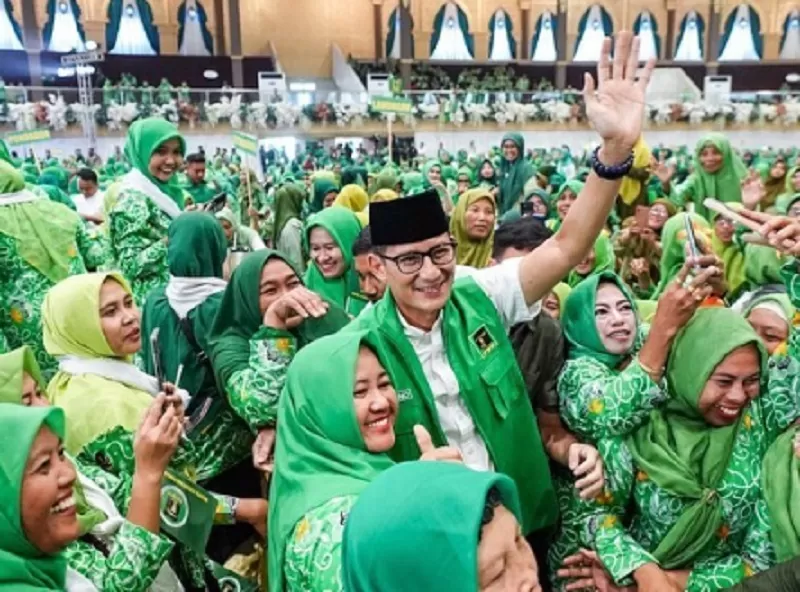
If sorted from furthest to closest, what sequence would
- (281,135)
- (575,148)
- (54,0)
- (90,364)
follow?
1. (54,0)
2. (575,148)
3. (281,135)
4. (90,364)

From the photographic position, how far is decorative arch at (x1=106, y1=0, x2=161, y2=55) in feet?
62.7

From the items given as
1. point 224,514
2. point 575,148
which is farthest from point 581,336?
point 575,148

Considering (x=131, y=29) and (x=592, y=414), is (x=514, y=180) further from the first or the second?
(x=131, y=29)

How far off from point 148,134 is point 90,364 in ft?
6.61

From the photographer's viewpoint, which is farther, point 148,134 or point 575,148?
point 575,148

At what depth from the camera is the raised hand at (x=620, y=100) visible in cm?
182

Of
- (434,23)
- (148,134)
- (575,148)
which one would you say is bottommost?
(575,148)

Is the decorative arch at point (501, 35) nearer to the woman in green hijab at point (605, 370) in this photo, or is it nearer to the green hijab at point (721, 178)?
the green hijab at point (721, 178)

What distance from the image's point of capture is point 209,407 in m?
2.35

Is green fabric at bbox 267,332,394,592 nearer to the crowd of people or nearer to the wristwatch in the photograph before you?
the crowd of people

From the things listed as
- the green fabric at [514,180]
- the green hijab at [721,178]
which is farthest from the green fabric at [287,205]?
the green hijab at [721,178]

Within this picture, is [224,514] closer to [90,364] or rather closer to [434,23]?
[90,364]

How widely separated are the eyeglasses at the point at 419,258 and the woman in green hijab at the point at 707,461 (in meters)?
0.56

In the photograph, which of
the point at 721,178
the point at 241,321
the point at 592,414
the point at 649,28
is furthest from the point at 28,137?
the point at 649,28
